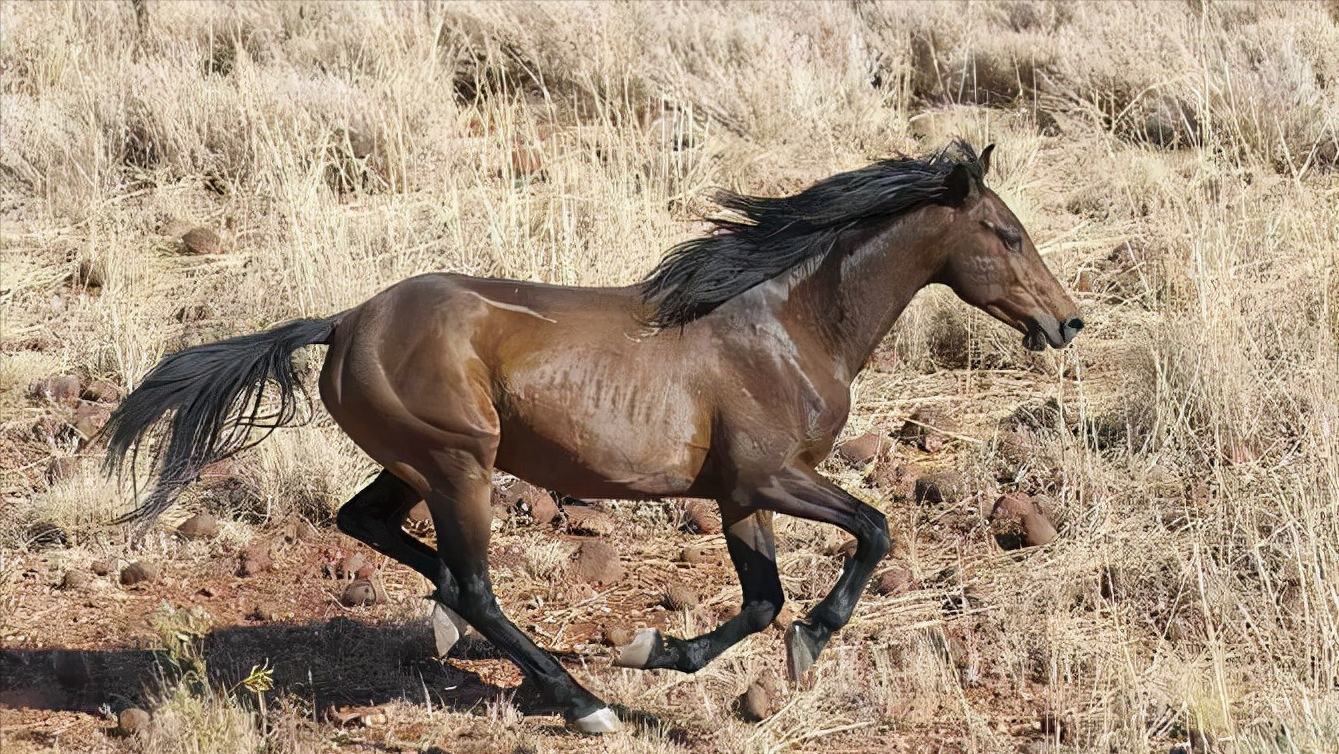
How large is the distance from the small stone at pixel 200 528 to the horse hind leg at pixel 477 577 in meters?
1.99

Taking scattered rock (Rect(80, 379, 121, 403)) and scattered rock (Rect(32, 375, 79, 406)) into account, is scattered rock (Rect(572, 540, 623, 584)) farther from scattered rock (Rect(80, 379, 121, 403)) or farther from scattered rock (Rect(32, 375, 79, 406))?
scattered rock (Rect(32, 375, 79, 406))

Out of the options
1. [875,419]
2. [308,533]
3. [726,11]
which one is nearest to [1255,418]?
[875,419]

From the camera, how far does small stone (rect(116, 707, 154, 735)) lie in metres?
4.94

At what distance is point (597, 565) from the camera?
21.3 feet

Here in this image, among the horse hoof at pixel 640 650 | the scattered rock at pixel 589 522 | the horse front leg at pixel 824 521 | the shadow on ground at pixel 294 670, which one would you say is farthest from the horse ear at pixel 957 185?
the scattered rock at pixel 589 522

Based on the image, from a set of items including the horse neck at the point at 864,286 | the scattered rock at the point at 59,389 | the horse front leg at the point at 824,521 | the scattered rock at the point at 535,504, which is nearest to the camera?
the horse front leg at the point at 824,521

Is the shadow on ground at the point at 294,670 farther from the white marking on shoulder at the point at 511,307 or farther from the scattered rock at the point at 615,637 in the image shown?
the white marking on shoulder at the point at 511,307

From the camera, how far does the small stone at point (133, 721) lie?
4938mm

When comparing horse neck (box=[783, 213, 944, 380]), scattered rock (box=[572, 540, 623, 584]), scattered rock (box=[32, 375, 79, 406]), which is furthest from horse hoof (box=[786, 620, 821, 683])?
scattered rock (box=[32, 375, 79, 406])

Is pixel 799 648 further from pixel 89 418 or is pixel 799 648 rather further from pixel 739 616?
pixel 89 418

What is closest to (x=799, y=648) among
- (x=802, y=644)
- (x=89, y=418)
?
(x=802, y=644)

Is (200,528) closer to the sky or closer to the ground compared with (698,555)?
closer to the sky

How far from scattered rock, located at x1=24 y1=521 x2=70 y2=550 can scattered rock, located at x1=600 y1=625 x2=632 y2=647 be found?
236cm

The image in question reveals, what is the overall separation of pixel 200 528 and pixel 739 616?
2769 mm
